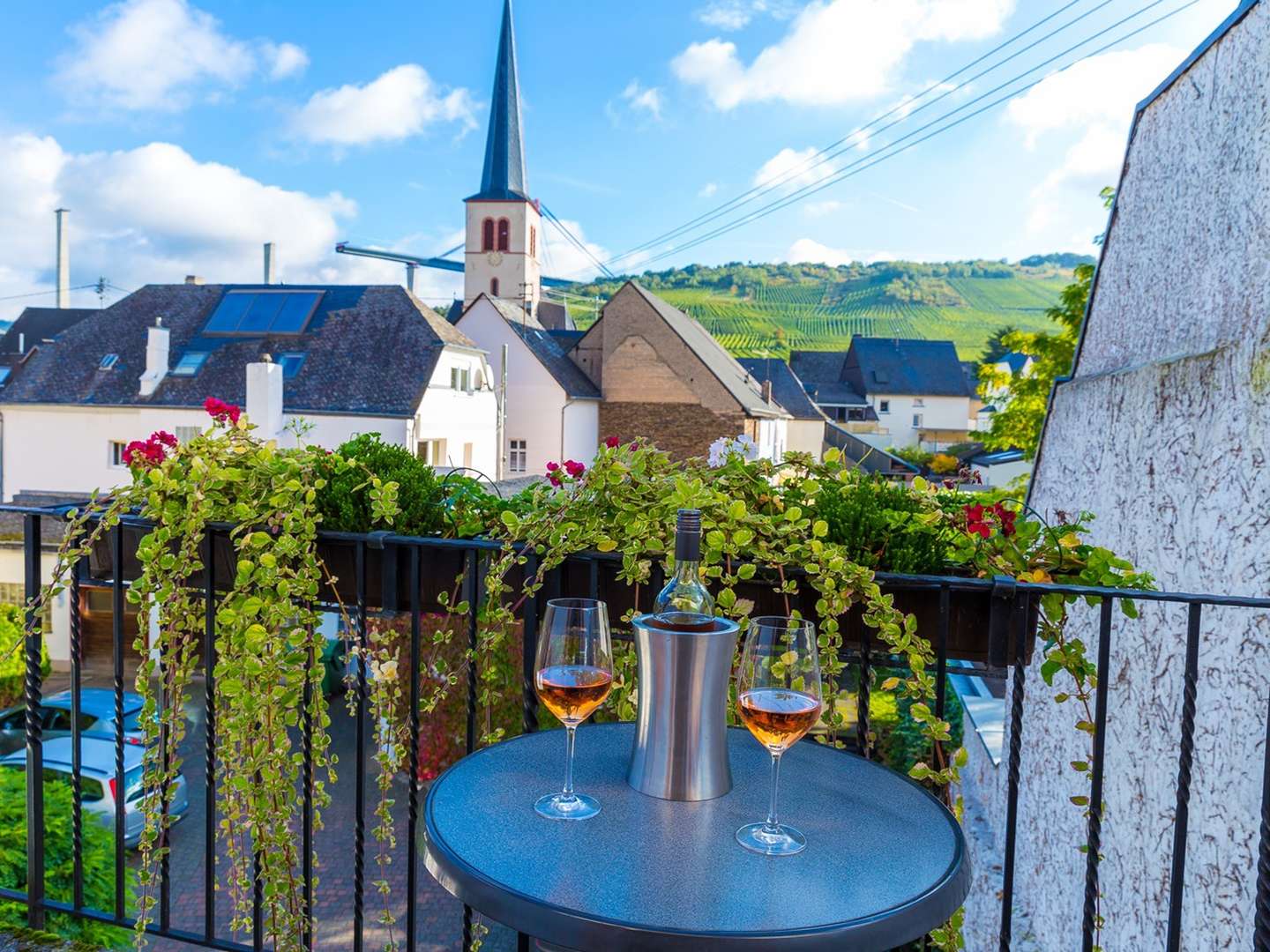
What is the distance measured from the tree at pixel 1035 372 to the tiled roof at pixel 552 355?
1484 cm

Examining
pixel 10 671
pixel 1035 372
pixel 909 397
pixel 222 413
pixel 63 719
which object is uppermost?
pixel 909 397

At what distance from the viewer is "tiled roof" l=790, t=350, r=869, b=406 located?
60.3 metres

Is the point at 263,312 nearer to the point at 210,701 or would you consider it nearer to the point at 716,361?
the point at 716,361

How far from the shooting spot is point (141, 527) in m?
2.31

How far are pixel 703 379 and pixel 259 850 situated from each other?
1114 inches

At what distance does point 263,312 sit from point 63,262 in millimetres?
38533

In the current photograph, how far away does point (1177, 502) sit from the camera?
3.15 m

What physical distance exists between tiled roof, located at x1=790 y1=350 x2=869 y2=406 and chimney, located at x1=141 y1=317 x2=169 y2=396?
43145 millimetres

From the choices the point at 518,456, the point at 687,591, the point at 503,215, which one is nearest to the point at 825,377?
the point at 503,215

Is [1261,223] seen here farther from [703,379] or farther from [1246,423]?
[703,379]

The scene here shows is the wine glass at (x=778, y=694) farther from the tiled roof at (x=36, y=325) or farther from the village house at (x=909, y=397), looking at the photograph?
the village house at (x=909, y=397)

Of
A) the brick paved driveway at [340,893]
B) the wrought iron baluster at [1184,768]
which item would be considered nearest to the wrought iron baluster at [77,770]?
the wrought iron baluster at [1184,768]

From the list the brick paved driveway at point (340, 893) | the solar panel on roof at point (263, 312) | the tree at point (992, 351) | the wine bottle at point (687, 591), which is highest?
the tree at point (992, 351)

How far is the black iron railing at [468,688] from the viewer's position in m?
1.76
